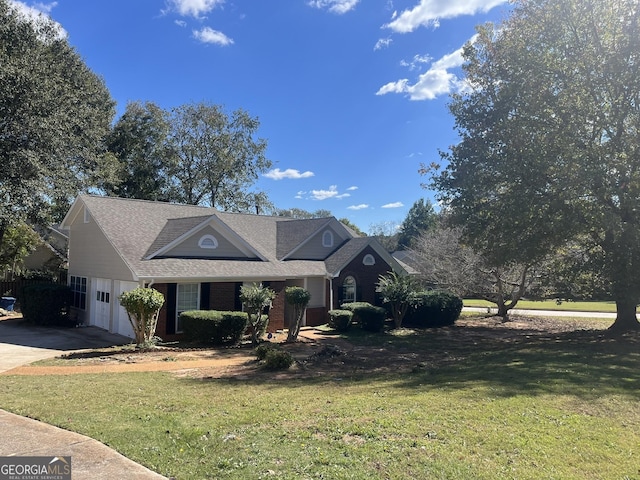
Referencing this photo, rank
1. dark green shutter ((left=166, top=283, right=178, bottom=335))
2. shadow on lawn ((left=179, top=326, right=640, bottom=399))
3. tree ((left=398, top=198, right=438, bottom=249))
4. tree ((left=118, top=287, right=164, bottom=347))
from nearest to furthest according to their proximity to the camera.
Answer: shadow on lawn ((left=179, top=326, right=640, bottom=399)) → tree ((left=118, top=287, right=164, bottom=347)) → dark green shutter ((left=166, top=283, right=178, bottom=335)) → tree ((left=398, top=198, right=438, bottom=249))

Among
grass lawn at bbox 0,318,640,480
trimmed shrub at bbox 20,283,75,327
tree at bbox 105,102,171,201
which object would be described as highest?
tree at bbox 105,102,171,201

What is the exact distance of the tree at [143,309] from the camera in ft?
48.3

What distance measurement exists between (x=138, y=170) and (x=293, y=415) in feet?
122

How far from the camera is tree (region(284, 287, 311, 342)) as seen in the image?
1745 centimetres

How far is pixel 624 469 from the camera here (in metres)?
5.15

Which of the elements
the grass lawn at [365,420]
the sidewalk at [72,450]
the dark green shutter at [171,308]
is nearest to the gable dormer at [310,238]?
the dark green shutter at [171,308]

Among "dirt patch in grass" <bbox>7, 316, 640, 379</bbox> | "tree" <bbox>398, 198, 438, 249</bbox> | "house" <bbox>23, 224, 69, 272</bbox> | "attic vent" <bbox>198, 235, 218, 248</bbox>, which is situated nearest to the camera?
"dirt patch in grass" <bbox>7, 316, 640, 379</bbox>

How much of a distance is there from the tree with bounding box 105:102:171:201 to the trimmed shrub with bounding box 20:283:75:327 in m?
19.0

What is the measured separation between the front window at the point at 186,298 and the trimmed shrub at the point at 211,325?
0.87m

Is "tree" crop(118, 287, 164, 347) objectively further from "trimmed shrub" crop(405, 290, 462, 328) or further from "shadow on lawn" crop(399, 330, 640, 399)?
"trimmed shrub" crop(405, 290, 462, 328)

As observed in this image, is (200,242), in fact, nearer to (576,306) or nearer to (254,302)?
(254,302)

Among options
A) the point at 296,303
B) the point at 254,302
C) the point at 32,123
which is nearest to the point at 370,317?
the point at 296,303

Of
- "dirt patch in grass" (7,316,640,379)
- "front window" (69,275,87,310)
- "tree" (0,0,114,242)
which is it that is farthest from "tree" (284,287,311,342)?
"tree" (0,0,114,242)

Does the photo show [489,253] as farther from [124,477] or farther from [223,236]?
[124,477]
